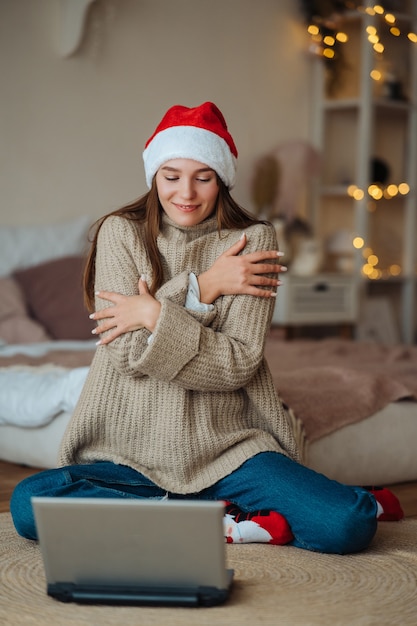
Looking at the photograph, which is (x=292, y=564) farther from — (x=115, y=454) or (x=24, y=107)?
(x=24, y=107)

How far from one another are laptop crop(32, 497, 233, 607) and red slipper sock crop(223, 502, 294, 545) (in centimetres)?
33

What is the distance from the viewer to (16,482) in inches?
91.5

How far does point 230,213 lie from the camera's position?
1846mm

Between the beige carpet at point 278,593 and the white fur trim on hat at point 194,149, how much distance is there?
72 centimetres

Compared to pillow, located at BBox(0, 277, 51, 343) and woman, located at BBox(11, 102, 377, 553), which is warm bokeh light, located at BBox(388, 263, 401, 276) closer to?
pillow, located at BBox(0, 277, 51, 343)

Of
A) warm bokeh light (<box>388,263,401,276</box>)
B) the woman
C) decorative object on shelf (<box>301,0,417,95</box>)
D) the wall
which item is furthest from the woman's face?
warm bokeh light (<box>388,263,401,276</box>)

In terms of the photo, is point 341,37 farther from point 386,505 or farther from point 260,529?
point 260,529

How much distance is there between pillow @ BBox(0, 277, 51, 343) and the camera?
325cm

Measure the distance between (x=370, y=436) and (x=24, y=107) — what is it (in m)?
2.13

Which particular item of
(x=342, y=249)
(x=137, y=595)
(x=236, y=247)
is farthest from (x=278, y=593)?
(x=342, y=249)

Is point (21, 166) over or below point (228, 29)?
below

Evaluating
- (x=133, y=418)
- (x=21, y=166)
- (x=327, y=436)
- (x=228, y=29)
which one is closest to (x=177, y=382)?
(x=133, y=418)

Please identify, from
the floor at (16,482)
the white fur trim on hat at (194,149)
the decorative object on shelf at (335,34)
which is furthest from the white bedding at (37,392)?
the decorative object on shelf at (335,34)

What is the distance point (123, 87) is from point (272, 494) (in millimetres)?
2761
